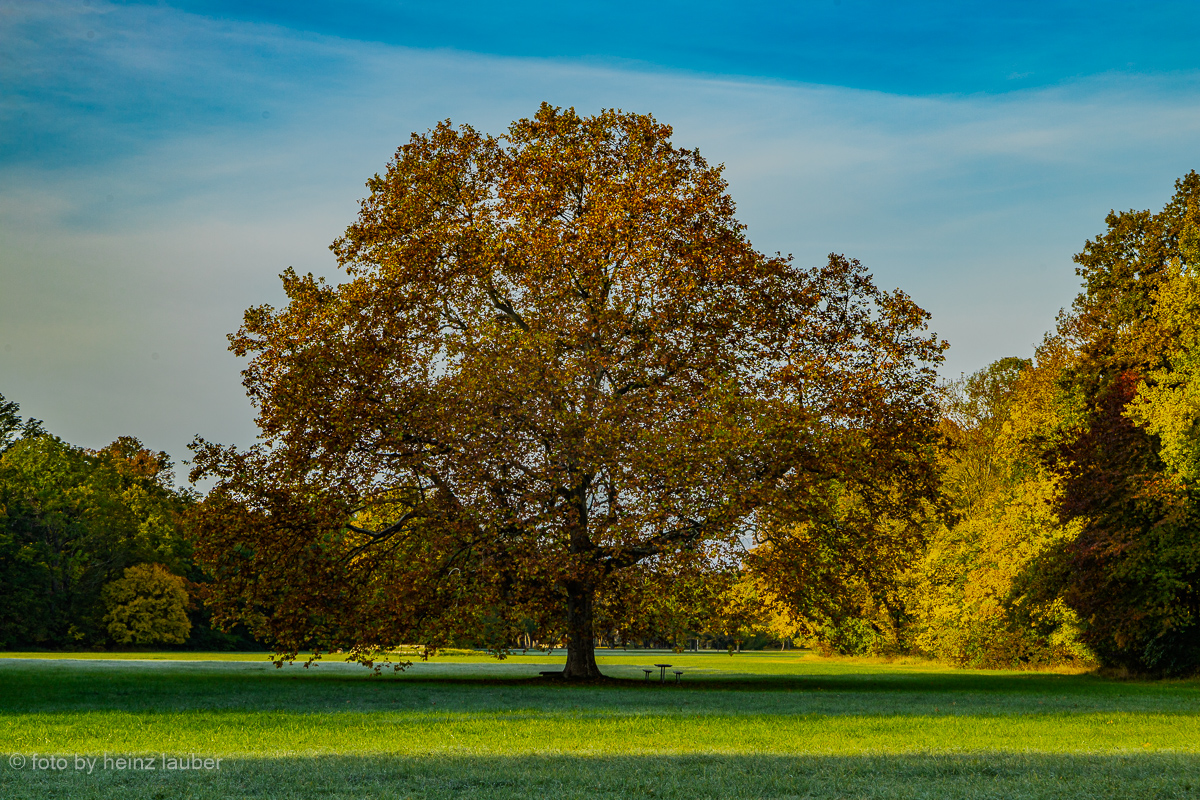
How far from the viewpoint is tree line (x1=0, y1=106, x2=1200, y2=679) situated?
24.7 metres

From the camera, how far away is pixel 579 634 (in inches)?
1089

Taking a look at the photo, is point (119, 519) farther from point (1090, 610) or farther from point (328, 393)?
point (1090, 610)

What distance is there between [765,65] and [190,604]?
60.5 metres

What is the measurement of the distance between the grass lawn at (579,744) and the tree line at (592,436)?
4.38 meters

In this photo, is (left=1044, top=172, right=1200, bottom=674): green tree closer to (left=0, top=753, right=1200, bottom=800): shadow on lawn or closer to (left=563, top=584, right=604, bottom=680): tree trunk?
(left=563, top=584, right=604, bottom=680): tree trunk

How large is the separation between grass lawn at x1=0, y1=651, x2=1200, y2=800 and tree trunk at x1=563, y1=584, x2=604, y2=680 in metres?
5.45

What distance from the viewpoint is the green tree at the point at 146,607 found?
65125mm

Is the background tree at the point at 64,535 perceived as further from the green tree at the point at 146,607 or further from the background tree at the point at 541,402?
the background tree at the point at 541,402

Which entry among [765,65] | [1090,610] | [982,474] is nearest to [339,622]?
[765,65]

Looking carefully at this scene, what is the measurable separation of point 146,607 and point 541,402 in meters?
50.4

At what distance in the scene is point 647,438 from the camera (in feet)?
77.4

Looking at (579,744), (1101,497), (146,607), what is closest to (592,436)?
(579,744)

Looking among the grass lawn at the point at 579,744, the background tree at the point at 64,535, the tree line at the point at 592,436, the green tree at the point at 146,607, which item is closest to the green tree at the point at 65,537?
the background tree at the point at 64,535

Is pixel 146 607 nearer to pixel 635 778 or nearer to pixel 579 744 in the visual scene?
pixel 579 744
